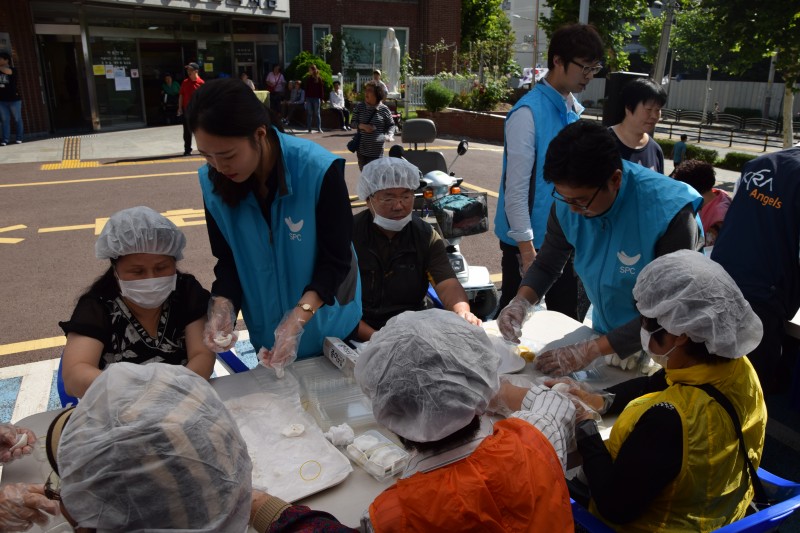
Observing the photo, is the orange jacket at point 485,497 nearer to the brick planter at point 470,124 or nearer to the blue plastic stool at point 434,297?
the blue plastic stool at point 434,297

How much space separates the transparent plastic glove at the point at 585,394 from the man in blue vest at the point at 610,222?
0.57 ft

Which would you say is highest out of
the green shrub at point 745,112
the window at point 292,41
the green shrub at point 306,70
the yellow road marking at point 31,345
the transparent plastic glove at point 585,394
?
the window at point 292,41

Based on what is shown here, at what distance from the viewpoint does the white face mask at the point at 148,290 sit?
7.70ft

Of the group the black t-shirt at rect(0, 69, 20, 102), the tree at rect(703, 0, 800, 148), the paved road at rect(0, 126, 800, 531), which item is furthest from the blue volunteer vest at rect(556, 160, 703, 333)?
the black t-shirt at rect(0, 69, 20, 102)

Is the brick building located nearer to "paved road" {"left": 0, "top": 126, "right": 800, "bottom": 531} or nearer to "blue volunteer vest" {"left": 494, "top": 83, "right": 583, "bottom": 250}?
"paved road" {"left": 0, "top": 126, "right": 800, "bottom": 531}

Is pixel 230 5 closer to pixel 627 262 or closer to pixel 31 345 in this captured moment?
pixel 31 345

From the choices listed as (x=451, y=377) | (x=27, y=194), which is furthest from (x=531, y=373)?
(x=27, y=194)

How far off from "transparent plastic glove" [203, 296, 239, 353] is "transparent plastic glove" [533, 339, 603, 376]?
1182mm

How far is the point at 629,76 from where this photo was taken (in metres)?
5.57

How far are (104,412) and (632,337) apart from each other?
1.77 m

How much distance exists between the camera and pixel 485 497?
1.24 metres

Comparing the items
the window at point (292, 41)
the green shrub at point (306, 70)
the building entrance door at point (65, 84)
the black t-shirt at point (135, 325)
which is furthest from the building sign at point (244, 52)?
the black t-shirt at point (135, 325)

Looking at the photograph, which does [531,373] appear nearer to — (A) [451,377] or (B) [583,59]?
(A) [451,377]

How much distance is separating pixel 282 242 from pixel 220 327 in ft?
1.31
